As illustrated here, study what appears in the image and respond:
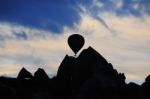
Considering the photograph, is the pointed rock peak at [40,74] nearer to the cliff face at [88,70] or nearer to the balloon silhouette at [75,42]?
the cliff face at [88,70]

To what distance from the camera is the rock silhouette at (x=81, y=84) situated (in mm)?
26414

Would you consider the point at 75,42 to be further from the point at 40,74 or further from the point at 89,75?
the point at 89,75

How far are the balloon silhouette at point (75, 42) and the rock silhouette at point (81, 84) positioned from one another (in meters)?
10.9

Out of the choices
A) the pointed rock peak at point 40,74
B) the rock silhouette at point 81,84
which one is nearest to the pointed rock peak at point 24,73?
the pointed rock peak at point 40,74

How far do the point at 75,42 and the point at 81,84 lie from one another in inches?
617

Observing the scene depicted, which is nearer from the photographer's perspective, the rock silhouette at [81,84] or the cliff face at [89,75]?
the rock silhouette at [81,84]

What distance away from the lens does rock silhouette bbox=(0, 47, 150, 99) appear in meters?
26.4

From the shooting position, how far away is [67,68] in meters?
32.0

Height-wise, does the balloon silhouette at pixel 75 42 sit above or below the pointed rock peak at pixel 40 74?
above

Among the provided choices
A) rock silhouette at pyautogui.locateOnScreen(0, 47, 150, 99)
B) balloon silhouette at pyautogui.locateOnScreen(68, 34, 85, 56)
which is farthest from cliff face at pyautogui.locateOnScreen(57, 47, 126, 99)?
balloon silhouette at pyautogui.locateOnScreen(68, 34, 85, 56)

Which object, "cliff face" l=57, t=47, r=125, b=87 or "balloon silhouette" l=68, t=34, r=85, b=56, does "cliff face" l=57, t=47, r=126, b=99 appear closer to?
"cliff face" l=57, t=47, r=125, b=87

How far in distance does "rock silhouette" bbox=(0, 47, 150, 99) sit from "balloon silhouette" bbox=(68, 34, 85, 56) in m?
10.9

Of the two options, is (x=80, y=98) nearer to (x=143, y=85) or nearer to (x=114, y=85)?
(x=114, y=85)

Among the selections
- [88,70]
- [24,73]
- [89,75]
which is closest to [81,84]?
[89,75]
